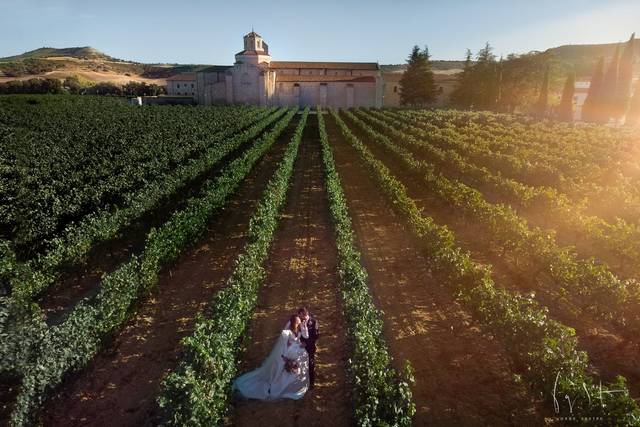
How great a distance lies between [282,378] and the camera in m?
7.31

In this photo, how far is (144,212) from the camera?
1573cm

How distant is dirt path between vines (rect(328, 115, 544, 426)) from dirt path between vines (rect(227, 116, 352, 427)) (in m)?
1.17

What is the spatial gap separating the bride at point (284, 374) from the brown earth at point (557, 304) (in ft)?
17.6

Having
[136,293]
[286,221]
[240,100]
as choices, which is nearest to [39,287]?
[136,293]

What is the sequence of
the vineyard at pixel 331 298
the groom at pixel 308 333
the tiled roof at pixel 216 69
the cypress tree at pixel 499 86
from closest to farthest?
the vineyard at pixel 331 298
the groom at pixel 308 333
the cypress tree at pixel 499 86
the tiled roof at pixel 216 69

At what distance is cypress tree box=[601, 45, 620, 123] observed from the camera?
66188 millimetres

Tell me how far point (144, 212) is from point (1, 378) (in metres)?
8.56

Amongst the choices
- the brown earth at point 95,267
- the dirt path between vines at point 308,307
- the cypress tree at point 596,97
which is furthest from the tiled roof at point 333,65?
the brown earth at point 95,267

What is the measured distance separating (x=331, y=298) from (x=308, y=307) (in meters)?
0.75

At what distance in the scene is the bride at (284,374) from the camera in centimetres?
717

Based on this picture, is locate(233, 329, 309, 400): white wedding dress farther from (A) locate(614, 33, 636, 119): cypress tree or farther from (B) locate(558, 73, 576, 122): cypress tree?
(A) locate(614, 33, 636, 119): cypress tree

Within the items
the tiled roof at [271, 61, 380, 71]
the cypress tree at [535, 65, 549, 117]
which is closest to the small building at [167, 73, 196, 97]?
the tiled roof at [271, 61, 380, 71]
